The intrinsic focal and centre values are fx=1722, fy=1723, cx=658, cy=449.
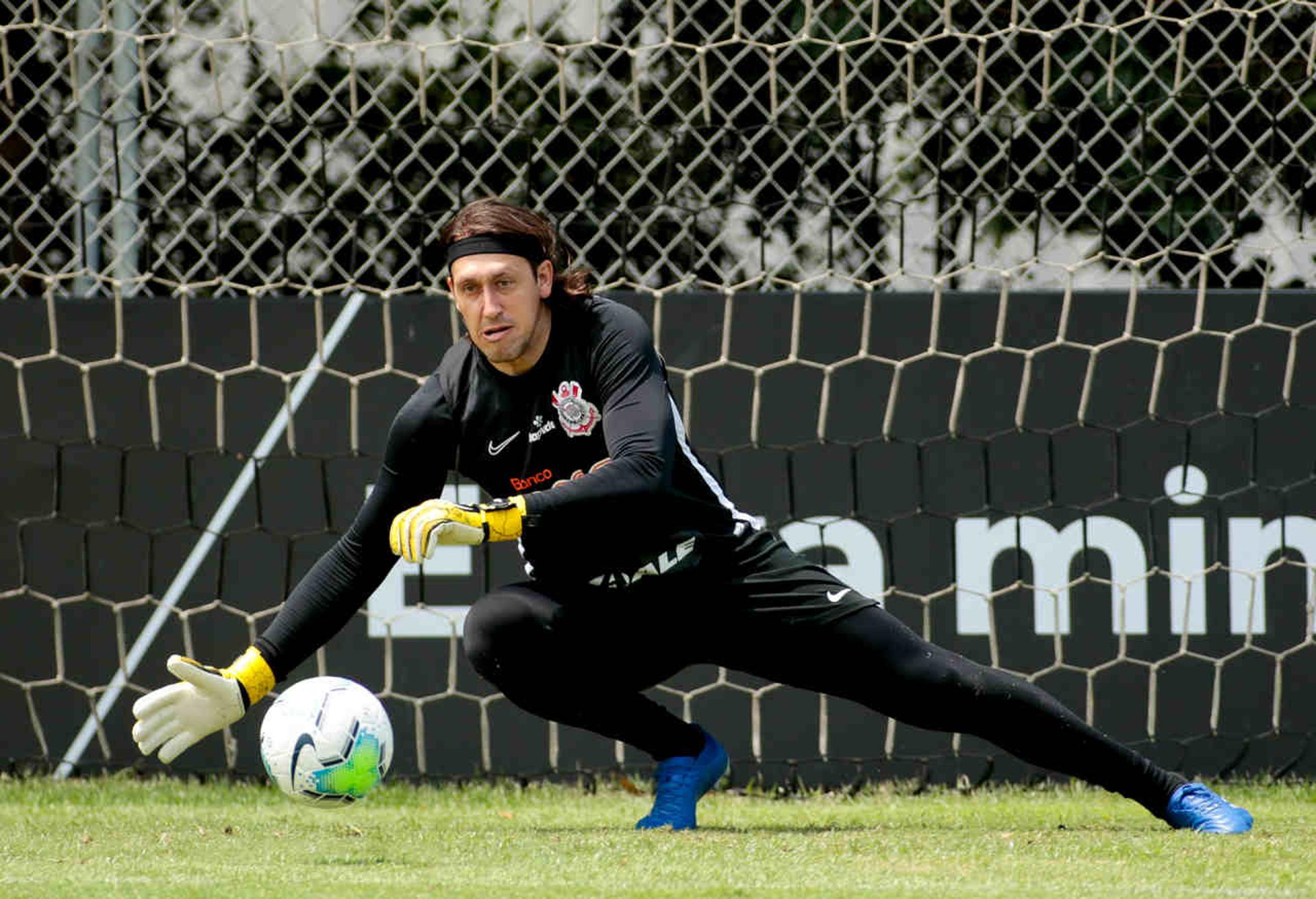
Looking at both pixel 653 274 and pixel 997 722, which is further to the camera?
pixel 653 274

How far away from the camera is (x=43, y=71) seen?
5688mm

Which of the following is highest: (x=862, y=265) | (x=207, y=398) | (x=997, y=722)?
(x=862, y=265)

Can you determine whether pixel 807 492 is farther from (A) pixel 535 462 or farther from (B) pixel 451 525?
(B) pixel 451 525

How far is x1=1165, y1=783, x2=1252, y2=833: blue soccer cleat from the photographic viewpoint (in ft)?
13.0

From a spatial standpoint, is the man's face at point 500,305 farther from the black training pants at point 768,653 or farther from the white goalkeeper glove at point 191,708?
the white goalkeeper glove at point 191,708

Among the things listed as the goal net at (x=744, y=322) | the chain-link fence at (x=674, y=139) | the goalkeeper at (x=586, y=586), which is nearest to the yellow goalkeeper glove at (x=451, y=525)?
the goalkeeper at (x=586, y=586)

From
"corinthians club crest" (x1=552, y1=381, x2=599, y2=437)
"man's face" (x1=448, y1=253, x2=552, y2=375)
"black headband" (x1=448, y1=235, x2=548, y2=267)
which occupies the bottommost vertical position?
"corinthians club crest" (x1=552, y1=381, x2=599, y2=437)

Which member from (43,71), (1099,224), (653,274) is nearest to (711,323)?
(653,274)

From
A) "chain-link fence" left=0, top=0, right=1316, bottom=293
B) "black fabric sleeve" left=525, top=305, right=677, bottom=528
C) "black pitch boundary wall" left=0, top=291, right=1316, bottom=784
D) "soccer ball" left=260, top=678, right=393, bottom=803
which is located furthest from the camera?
"chain-link fence" left=0, top=0, right=1316, bottom=293

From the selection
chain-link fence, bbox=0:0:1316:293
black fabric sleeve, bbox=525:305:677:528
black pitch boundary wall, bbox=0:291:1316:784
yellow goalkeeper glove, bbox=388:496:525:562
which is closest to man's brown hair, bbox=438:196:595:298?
black fabric sleeve, bbox=525:305:677:528

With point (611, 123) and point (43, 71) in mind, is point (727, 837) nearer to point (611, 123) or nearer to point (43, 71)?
point (611, 123)

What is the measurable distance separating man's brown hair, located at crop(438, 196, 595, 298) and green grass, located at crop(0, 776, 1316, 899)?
4.34 feet

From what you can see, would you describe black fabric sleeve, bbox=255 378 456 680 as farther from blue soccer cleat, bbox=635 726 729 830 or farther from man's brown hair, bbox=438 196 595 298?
blue soccer cleat, bbox=635 726 729 830

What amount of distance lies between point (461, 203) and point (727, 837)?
8.12 ft
